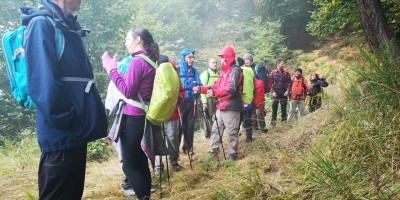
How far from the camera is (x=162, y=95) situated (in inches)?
124

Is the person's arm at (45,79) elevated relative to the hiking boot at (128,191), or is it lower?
elevated

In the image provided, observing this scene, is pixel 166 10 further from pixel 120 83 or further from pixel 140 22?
pixel 120 83

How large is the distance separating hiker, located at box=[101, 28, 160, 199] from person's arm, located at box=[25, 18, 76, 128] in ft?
3.63

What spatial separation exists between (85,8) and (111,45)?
76.1 inches

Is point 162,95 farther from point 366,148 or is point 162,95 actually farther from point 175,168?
point 175,168

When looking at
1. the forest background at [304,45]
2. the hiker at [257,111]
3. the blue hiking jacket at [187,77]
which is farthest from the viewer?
the hiker at [257,111]

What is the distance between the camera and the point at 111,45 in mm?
13148

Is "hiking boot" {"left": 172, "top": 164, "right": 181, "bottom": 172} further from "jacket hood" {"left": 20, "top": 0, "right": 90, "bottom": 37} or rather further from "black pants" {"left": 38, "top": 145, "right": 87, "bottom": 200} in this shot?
"jacket hood" {"left": 20, "top": 0, "right": 90, "bottom": 37}

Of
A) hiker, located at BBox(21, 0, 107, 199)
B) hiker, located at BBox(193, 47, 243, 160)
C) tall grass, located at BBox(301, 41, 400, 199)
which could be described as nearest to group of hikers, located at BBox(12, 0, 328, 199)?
hiker, located at BBox(21, 0, 107, 199)

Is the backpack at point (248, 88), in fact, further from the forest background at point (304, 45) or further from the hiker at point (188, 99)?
the forest background at point (304, 45)

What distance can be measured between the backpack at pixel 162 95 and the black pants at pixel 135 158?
0.19 metres

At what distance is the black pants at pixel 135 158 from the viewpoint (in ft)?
10.3

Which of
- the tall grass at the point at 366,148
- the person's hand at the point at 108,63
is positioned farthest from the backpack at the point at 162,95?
the tall grass at the point at 366,148

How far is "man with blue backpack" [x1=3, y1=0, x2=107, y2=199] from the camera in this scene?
1892mm
